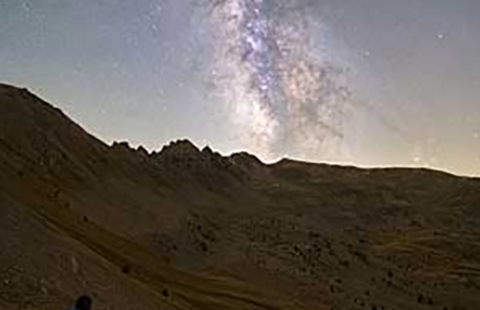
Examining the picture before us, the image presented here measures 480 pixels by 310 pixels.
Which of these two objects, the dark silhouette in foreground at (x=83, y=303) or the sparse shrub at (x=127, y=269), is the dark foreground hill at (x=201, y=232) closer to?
the sparse shrub at (x=127, y=269)

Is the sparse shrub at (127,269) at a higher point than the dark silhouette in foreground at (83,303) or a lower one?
higher

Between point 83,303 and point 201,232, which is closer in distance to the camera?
point 83,303

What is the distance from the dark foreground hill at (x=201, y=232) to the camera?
24000 millimetres

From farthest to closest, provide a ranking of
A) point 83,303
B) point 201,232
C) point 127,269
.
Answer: point 201,232 → point 127,269 → point 83,303

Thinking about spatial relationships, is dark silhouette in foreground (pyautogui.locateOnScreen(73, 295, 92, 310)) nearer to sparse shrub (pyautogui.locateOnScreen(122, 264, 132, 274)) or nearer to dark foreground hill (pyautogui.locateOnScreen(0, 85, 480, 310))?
dark foreground hill (pyautogui.locateOnScreen(0, 85, 480, 310))

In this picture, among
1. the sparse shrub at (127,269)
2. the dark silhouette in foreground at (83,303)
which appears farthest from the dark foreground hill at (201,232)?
the dark silhouette in foreground at (83,303)

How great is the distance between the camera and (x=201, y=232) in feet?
160

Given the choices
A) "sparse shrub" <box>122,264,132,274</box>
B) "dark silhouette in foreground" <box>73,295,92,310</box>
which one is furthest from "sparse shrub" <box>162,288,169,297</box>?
"dark silhouette in foreground" <box>73,295,92,310</box>

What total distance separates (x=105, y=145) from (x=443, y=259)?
91.3 feet

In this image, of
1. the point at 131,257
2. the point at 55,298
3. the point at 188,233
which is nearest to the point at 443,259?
the point at 188,233

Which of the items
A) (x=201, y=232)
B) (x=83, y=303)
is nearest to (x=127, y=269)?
(x=201, y=232)

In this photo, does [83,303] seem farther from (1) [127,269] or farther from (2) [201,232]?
(2) [201,232]

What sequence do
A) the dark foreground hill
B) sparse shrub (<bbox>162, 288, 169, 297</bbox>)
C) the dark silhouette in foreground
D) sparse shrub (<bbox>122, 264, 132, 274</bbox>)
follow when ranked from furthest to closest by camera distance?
1. sparse shrub (<bbox>122, 264, 132, 274</bbox>)
2. sparse shrub (<bbox>162, 288, 169, 297</bbox>)
3. the dark foreground hill
4. the dark silhouette in foreground

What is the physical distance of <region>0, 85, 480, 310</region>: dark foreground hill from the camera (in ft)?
78.7
